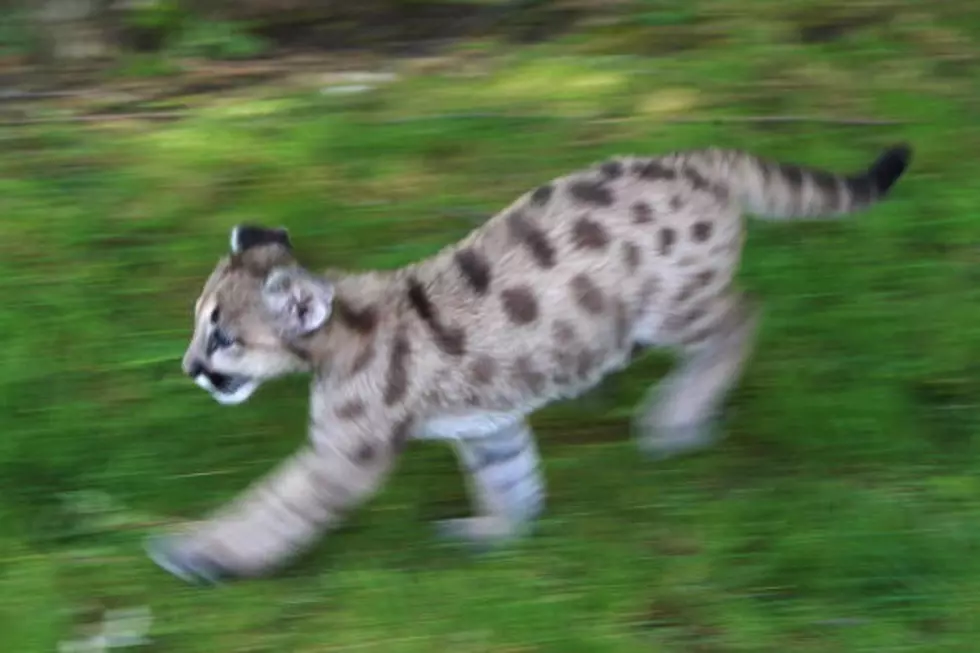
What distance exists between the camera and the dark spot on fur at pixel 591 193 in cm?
523

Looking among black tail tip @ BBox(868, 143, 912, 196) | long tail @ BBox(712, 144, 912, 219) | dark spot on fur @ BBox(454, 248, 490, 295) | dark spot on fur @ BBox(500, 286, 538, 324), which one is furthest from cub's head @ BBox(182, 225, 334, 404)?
black tail tip @ BBox(868, 143, 912, 196)

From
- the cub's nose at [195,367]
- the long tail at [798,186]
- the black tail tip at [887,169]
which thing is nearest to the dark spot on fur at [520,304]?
the long tail at [798,186]

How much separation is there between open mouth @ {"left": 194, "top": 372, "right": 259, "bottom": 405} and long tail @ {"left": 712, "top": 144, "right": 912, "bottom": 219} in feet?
5.76

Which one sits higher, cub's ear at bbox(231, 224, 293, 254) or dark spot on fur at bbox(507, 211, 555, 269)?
cub's ear at bbox(231, 224, 293, 254)

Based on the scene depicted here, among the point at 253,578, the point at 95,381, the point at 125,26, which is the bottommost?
the point at 253,578

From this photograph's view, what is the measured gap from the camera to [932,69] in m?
7.61

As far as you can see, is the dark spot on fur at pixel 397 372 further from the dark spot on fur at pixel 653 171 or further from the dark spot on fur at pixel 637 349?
the dark spot on fur at pixel 653 171

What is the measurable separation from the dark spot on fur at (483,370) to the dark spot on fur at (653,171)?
0.81m

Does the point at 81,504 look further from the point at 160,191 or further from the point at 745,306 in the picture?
the point at 745,306

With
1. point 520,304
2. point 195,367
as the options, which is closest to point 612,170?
point 520,304

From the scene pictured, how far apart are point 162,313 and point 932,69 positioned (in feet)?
12.7

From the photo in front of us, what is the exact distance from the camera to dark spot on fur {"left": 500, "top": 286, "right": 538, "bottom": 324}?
16.9ft

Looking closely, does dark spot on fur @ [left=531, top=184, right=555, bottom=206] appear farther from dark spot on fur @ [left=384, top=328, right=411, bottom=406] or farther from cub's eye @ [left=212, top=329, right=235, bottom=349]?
cub's eye @ [left=212, top=329, right=235, bottom=349]

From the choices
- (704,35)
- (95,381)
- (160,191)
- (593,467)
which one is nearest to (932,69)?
(704,35)
